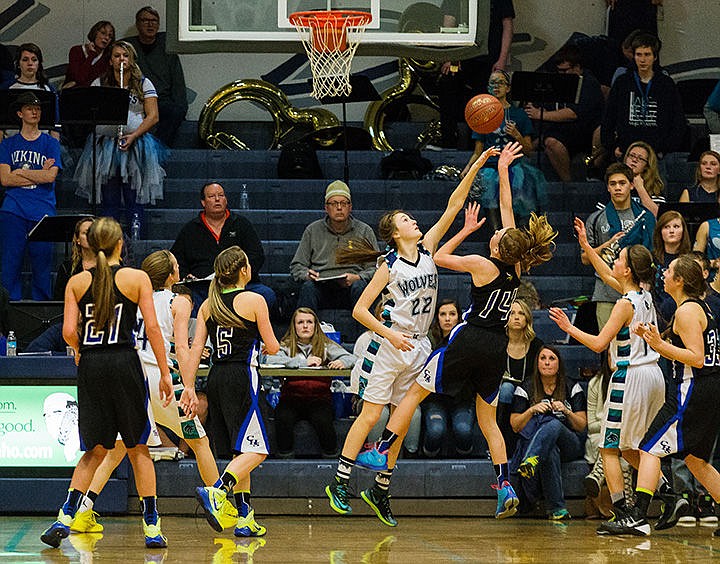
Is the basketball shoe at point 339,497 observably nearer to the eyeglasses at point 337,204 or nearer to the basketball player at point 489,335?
the basketball player at point 489,335

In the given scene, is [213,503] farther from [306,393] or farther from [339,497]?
[306,393]

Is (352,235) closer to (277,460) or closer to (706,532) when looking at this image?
(277,460)

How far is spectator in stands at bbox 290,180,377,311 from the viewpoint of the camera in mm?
11648

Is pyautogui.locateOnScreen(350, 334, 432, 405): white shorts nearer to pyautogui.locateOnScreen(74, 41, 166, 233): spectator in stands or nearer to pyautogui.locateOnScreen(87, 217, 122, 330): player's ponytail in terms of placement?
pyautogui.locateOnScreen(87, 217, 122, 330): player's ponytail

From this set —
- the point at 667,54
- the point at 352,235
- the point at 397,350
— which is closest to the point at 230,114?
the point at 352,235

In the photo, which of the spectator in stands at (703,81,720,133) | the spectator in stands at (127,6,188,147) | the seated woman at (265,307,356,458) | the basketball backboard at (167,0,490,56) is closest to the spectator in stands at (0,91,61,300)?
the spectator in stands at (127,6,188,147)

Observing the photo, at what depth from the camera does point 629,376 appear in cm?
916

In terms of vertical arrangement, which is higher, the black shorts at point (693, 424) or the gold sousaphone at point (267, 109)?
the gold sousaphone at point (267, 109)

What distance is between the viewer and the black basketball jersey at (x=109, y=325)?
777 centimetres

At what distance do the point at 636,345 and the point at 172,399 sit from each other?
332 centimetres

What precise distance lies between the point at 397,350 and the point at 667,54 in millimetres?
8872

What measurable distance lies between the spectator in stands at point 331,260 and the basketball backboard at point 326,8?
204 centimetres

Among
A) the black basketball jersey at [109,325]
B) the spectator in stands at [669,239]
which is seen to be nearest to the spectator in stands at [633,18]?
the spectator in stands at [669,239]

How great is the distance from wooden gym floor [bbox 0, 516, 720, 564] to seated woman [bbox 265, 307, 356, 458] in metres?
0.74
